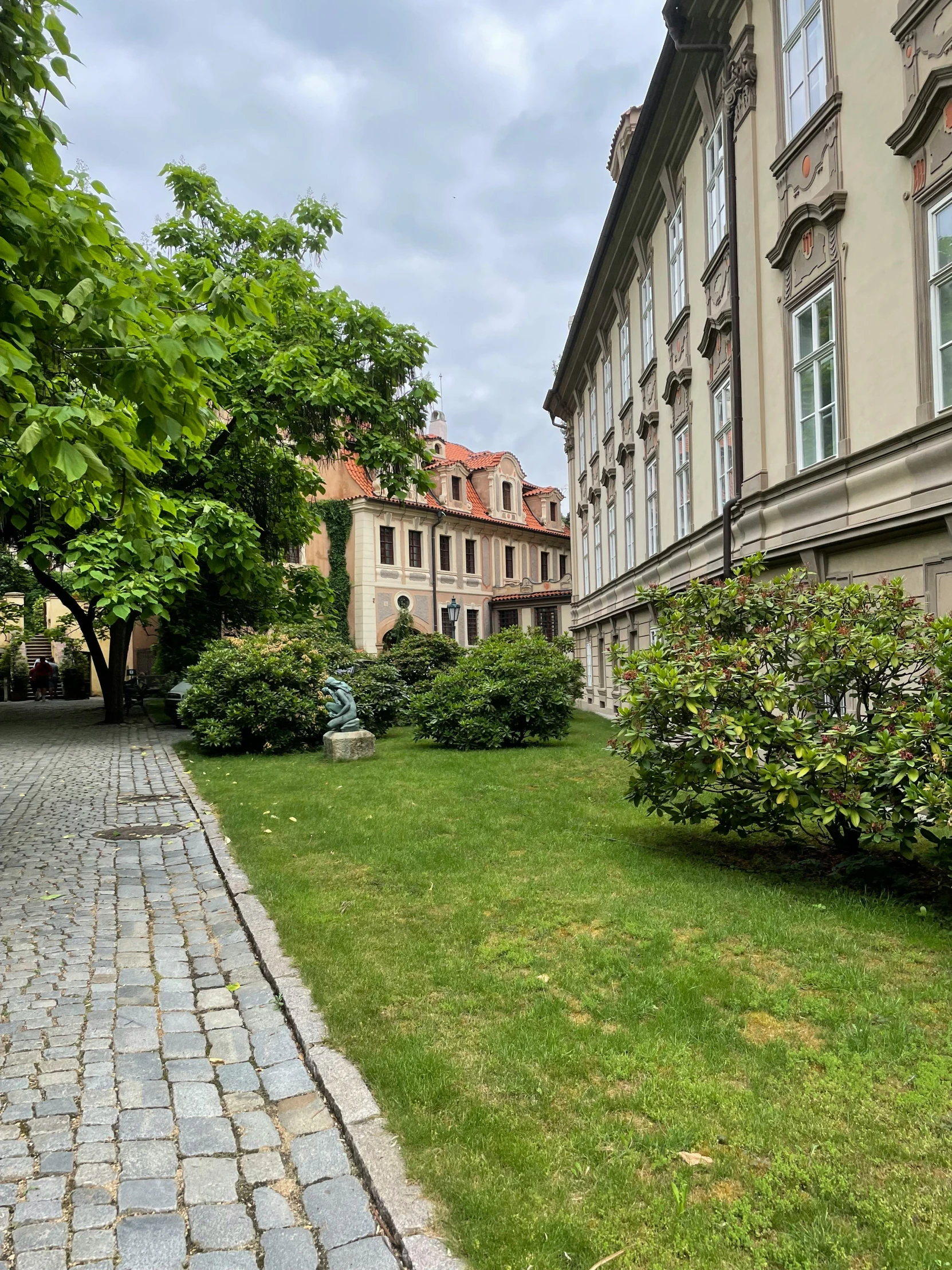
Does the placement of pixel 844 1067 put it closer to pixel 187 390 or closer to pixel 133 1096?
pixel 133 1096

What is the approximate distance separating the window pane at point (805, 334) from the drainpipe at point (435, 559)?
31.5 metres

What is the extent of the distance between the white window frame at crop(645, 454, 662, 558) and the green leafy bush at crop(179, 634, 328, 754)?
7723 mm

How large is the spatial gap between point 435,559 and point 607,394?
1965cm

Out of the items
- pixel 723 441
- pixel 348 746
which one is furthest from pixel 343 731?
pixel 723 441

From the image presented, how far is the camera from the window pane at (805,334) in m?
10.2

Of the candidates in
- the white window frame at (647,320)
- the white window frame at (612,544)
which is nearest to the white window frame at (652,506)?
the white window frame at (647,320)

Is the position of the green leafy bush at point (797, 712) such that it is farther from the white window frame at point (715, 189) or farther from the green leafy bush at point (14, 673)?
Answer: the green leafy bush at point (14, 673)

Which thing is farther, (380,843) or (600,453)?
(600,453)

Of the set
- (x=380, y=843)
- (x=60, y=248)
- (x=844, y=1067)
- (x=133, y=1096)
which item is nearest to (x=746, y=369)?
(x=380, y=843)

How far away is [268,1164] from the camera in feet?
9.41

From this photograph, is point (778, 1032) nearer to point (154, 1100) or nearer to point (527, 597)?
point (154, 1100)

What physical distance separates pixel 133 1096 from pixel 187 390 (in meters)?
3.71

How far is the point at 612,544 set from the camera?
23.4 m

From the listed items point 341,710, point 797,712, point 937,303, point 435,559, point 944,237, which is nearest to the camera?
point 797,712
